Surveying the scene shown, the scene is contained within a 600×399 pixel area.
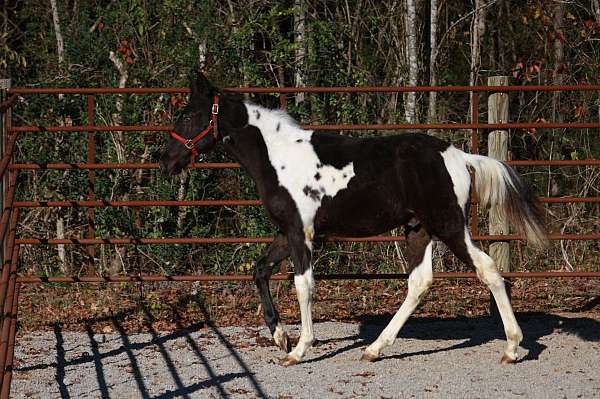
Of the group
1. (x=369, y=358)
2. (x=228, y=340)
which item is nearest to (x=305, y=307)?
(x=369, y=358)

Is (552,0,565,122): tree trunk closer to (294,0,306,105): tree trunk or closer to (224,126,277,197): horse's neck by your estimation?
(294,0,306,105): tree trunk

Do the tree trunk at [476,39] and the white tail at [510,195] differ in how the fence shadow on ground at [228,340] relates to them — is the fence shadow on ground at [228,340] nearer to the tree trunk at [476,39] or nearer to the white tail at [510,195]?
the white tail at [510,195]

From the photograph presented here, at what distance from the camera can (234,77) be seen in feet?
34.8

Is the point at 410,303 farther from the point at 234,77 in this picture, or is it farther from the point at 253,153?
the point at 234,77

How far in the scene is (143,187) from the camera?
10.3m

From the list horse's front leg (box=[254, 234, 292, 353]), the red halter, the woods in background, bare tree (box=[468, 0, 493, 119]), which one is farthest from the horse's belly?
bare tree (box=[468, 0, 493, 119])

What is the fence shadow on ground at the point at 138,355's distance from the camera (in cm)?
620

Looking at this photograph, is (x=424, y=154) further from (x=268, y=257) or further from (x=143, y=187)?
(x=143, y=187)

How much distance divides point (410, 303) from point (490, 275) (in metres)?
0.63

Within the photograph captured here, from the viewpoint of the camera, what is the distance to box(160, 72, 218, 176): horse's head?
716 centimetres

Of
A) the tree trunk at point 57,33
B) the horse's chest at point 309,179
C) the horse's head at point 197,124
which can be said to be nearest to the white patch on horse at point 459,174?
the horse's chest at point 309,179

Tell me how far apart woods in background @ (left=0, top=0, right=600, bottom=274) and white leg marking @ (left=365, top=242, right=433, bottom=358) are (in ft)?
7.99

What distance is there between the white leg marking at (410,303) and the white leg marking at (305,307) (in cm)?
44

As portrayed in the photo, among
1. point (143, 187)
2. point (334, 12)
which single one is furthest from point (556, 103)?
point (143, 187)
